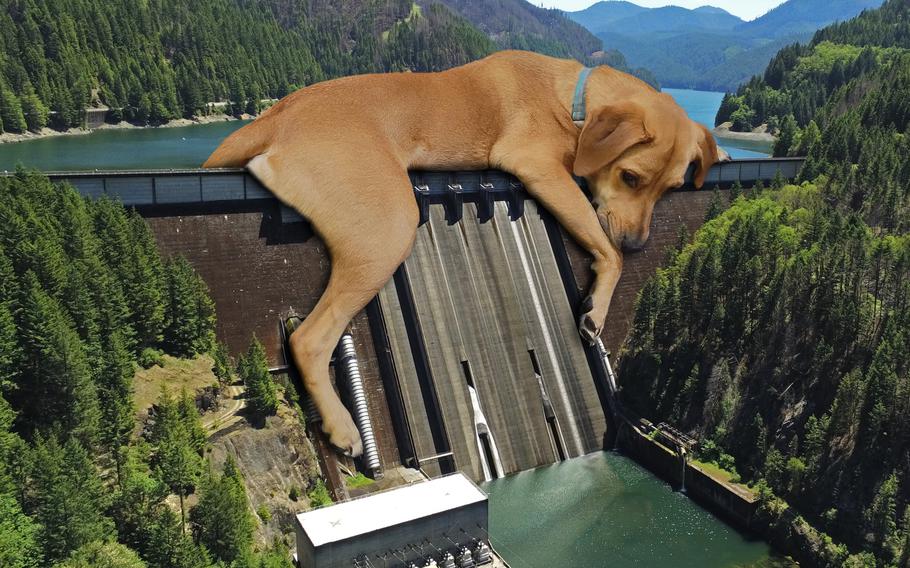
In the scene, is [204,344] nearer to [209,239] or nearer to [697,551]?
[209,239]

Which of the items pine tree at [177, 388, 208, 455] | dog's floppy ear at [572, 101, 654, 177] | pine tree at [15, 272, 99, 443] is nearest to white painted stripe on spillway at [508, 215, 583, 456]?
dog's floppy ear at [572, 101, 654, 177]

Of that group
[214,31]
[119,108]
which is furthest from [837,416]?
[214,31]

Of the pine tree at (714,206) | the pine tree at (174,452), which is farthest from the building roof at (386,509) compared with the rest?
the pine tree at (714,206)

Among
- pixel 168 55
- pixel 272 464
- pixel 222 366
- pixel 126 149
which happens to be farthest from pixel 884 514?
pixel 168 55

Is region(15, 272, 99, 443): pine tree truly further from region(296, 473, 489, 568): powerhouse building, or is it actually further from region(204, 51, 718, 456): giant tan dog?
region(204, 51, 718, 456): giant tan dog

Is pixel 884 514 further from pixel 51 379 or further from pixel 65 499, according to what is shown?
pixel 51 379
